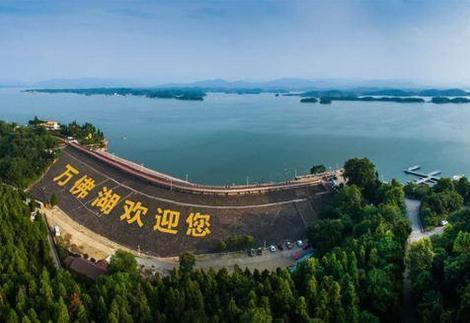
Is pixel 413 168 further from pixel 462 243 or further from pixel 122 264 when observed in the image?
pixel 122 264

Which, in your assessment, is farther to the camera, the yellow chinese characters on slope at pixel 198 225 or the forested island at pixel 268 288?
the yellow chinese characters on slope at pixel 198 225

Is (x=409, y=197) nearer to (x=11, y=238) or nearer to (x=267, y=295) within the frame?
(x=267, y=295)

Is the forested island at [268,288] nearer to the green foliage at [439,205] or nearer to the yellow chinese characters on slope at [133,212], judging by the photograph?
the green foliage at [439,205]

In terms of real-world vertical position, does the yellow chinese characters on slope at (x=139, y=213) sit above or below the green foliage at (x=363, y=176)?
below

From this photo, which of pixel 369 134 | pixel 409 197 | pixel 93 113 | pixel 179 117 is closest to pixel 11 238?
pixel 409 197

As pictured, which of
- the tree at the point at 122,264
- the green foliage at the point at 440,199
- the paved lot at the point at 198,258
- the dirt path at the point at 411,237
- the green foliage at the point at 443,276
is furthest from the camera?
the green foliage at the point at 440,199

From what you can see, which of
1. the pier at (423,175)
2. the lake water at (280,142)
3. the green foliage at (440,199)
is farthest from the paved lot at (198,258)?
the pier at (423,175)

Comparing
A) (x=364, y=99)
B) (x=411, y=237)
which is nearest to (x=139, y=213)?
(x=411, y=237)
